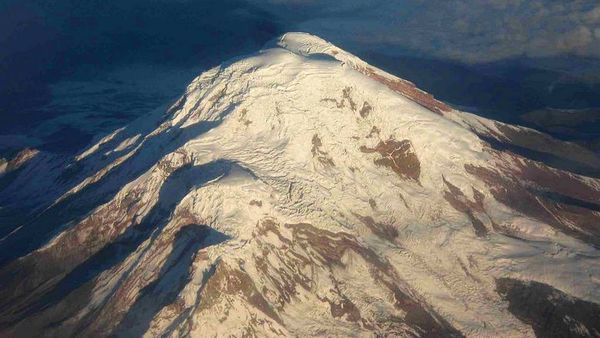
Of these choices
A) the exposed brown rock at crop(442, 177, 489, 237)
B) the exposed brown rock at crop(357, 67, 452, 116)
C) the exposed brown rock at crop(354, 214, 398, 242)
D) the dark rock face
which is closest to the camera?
the dark rock face

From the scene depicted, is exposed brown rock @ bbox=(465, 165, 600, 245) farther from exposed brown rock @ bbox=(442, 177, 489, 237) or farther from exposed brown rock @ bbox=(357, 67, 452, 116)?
exposed brown rock @ bbox=(357, 67, 452, 116)

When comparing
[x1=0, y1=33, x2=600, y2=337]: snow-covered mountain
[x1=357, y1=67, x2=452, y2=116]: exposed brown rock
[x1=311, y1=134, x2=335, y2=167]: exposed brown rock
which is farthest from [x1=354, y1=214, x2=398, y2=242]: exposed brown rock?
[x1=357, y1=67, x2=452, y2=116]: exposed brown rock

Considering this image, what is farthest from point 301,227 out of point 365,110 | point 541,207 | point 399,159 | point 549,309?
point 541,207

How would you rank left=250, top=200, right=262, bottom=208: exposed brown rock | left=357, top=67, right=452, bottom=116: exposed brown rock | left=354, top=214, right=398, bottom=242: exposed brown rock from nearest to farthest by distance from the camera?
1. left=250, top=200, right=262, bottom=208: exposed brown rock
2. left=354, top=214, right=398, bottom=242: exposed brown rock
3. left=357, top=67, right=452, bottom=116: exposed brown rock

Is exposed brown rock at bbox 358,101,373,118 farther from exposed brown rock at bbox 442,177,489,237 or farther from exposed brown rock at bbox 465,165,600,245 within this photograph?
exposed brown rock at bbox 465,165,600,245

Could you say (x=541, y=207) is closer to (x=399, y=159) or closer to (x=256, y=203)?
(x=399, y=159)

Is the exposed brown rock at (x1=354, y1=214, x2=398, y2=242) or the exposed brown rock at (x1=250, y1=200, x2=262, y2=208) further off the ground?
the exposed brown rock at (x1=250, y1=200, x2=262, y2=208)

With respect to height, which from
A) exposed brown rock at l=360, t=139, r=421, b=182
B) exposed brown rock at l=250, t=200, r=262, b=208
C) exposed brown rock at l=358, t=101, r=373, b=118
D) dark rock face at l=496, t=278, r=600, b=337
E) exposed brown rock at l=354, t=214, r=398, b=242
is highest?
exposed brown rock at l=358, t=101, r=373, b=118

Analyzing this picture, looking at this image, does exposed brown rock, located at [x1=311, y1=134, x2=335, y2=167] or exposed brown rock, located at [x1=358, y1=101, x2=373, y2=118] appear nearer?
exposed brown rock, located at [x1=311, y1=134, x2=335, y2=167]
